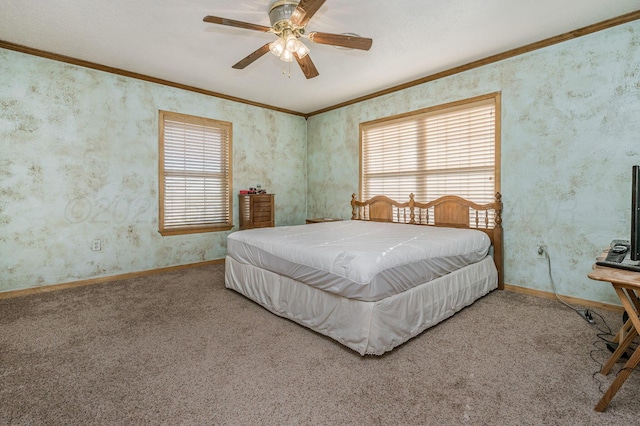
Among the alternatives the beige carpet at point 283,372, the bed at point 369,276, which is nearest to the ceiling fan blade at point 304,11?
the bed at point 369,276

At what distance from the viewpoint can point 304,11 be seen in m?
2.09

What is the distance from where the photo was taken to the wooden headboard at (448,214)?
3318 mm

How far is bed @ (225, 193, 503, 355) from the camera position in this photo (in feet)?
6.31

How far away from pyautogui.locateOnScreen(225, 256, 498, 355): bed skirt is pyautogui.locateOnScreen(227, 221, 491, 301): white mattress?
58 mm

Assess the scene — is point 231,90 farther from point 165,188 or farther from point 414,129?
point 414,129

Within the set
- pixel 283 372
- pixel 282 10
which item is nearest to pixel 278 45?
pixel 282 10

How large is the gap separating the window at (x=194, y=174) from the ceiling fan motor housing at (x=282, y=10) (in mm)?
2471

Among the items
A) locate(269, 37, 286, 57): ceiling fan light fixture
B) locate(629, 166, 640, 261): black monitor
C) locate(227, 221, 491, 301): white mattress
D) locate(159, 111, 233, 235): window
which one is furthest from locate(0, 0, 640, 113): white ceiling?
locate(227, 221, 491, 301): white mattress

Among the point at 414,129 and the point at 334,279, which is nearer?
the point at 334,279

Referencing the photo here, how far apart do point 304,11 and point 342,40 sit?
427 millimetres

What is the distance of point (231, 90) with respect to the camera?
449 cm

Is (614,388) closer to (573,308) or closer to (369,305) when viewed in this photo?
(369,305)

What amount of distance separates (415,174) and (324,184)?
5.88 feet

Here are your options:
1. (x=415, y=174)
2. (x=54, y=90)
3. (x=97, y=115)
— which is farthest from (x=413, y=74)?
(x=54, y=90)
